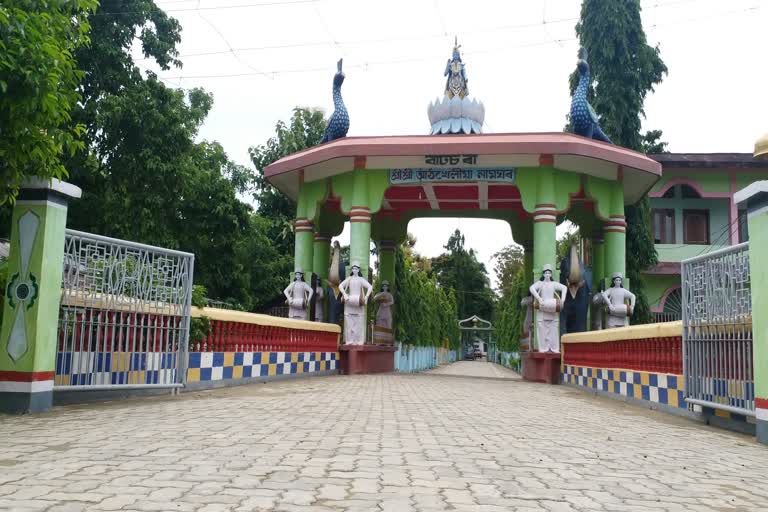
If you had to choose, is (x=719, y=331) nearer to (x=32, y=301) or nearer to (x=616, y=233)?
(x=32, y=301)

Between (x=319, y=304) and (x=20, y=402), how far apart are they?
426 inches

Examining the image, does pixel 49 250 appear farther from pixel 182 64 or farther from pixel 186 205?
pixel 186 205

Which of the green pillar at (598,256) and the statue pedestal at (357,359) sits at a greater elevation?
the green pillar at (598,256)

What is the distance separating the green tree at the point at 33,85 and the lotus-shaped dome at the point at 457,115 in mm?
11272

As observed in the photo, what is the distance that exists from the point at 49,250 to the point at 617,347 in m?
6.98

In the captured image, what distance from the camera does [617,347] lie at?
9.53 meters

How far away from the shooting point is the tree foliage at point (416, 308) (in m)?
21.7

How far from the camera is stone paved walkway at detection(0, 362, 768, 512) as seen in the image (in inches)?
120

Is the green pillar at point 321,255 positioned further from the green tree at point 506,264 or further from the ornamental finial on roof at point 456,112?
the green tree at point 506,264

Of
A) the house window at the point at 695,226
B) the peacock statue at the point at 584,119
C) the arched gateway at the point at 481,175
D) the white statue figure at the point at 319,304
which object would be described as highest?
the peacock statue at the point at 584,119

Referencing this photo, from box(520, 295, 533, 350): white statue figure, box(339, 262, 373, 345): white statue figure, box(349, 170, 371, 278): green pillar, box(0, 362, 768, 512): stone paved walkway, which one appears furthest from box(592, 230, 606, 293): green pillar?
box(0, 362, 768, 512): stone paved walkway

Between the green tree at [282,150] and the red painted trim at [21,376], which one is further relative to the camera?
the green tree at [282,150]

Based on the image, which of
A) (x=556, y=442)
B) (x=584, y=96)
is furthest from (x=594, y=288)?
(x=556, y=442)

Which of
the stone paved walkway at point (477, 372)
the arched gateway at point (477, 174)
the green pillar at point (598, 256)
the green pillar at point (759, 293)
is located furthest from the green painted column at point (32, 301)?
the green pillar at point (598, 256)
